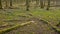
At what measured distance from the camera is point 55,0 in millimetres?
50344

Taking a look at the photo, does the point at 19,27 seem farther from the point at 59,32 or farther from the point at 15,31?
the point at 59,32

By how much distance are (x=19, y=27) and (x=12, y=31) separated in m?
1.25

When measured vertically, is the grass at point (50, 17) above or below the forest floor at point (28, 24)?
below

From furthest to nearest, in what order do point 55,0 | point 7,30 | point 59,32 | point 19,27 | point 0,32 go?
point 55,0 < point 19,27 < point 59,32 < point 7,30 < point 0,32

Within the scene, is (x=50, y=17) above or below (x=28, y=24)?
below

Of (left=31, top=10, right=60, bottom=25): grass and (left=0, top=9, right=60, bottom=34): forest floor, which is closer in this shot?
(left=0, top=9, right=60, bottom=34): forest floor

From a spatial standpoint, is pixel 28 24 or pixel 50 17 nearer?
pixel 28 24

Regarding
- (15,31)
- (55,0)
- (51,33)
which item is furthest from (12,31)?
(55,0)

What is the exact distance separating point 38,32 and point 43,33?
0.35 m

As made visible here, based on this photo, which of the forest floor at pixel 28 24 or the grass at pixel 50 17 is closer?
the forest floor at pixel 28 24

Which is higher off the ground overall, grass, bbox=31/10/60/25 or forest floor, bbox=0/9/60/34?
forest floor, bbox=0/9/60/34

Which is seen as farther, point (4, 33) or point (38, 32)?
point (38, 32)

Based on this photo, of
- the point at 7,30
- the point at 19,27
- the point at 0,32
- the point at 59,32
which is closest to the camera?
the point at 0,32

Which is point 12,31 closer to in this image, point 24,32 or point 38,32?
point 24,32
